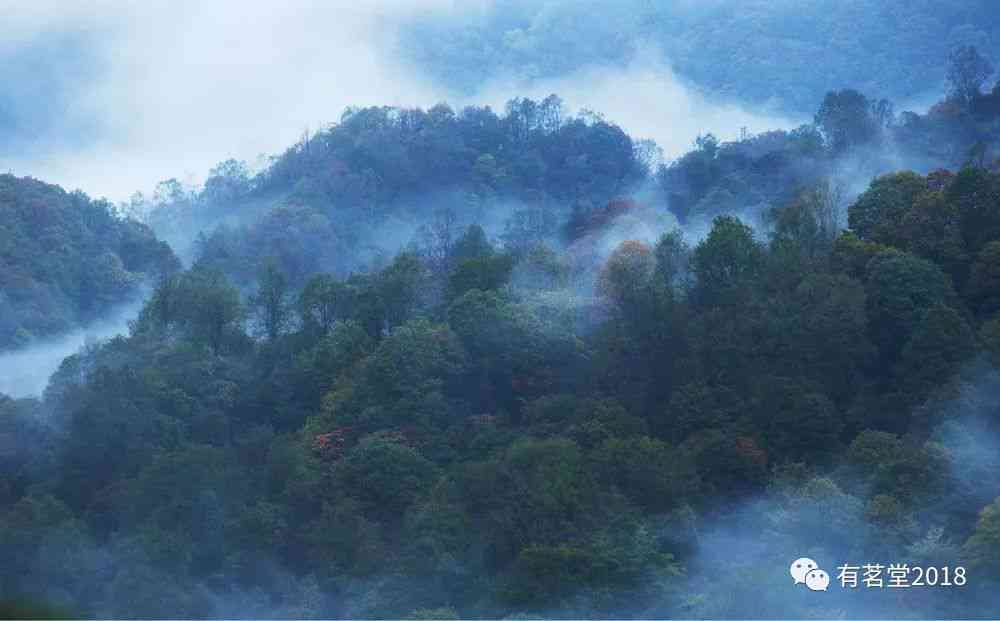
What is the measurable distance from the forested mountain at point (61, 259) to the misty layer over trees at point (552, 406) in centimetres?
7

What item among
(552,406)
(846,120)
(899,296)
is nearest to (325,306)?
(552,406)

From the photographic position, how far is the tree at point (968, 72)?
25414 millimetres

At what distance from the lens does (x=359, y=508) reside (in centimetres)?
→ 1457

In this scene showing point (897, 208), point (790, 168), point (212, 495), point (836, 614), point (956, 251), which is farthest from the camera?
point (790, 168)

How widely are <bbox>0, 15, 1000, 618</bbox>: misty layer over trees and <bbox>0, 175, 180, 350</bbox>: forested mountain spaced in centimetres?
7

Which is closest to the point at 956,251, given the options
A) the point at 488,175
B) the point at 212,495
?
the point at 212,495

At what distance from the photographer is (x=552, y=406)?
1596cm

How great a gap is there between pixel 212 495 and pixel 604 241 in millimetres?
10778

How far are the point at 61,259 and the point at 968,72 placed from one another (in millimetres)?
18468

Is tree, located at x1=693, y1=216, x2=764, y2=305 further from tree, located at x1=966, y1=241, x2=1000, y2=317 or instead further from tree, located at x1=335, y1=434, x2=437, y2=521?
tree, located at x1=335, y1=434, x2=437, y2=521

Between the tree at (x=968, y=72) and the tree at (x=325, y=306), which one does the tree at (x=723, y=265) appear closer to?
the tree at (x=325, y=306)

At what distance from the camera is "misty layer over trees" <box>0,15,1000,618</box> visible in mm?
11930

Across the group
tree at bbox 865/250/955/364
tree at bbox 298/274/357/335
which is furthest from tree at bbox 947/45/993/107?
tree at bbox 298/274/357/335

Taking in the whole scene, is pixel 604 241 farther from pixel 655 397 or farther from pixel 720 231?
pixel 655 397
